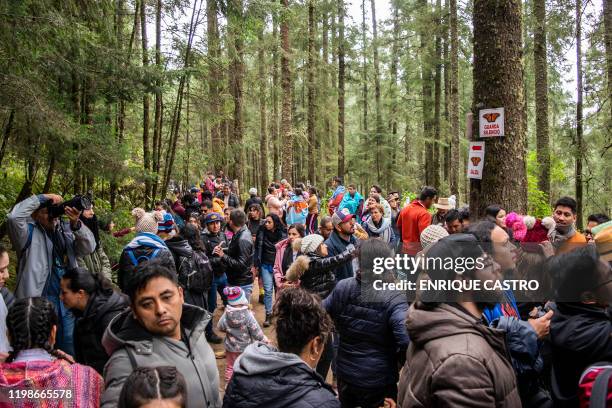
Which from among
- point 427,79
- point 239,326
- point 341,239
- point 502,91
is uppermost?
point 427,79

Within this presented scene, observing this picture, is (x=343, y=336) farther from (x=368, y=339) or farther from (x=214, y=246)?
(x=214, y=246)

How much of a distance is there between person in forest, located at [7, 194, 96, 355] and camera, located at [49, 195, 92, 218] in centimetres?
1

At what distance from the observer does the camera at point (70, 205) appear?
15.0 ft

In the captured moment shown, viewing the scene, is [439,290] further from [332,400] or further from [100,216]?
[100,216]

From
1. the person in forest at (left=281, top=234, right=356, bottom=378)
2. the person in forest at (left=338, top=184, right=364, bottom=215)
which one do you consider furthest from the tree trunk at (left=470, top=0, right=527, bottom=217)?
the person in forest at (left=338, top=184, right=364, bottom=215)

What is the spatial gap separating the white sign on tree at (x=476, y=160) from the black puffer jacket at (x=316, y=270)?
1954 mm

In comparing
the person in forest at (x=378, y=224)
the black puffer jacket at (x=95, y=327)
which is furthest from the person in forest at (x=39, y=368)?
the person in forest at (x=378, y=224)

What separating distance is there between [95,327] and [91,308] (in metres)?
0.18

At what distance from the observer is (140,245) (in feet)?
15.5

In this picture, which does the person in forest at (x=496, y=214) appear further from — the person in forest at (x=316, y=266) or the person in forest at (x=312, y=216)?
the person in forest at (x=312, y=216)

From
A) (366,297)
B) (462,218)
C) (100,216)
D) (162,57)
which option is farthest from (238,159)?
(366,297)

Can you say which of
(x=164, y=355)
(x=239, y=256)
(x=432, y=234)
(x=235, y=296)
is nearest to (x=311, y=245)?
(x=235, y=296)

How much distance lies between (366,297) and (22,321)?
240 cm

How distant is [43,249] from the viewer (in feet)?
14.7
